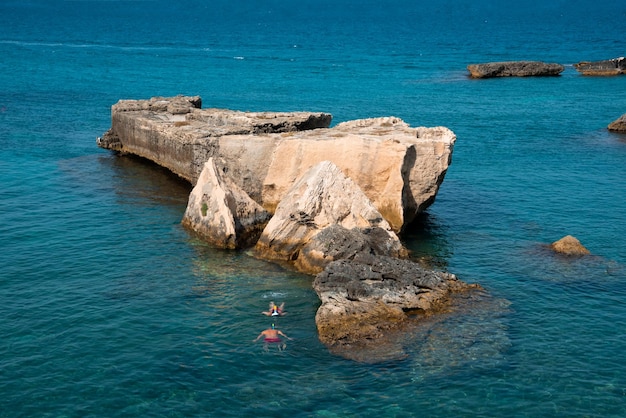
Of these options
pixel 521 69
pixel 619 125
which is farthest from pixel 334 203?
pixel 521 69

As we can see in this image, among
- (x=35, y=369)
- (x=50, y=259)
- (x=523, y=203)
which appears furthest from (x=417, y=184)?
(x=35, y=369)

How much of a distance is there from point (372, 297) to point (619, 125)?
148ft

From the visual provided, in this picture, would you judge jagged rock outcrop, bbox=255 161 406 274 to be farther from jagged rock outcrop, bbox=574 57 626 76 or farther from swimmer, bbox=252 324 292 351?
jagged rock outcrop, bbox=574 57 626 76

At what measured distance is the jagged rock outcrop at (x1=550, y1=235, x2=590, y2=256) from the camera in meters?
38.2

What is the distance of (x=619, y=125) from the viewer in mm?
67562

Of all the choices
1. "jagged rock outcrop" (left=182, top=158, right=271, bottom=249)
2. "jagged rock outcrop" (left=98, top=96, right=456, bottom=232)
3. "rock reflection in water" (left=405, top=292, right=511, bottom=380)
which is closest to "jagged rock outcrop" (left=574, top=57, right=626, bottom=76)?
"jagged rock outcrop" (left=98, top=96, right=456, bottom=232)

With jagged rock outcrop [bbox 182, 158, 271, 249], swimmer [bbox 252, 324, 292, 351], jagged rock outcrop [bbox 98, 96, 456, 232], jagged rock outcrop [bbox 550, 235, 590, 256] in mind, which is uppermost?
jagged rock outcrop [bbox 98, 96, 456, 232]

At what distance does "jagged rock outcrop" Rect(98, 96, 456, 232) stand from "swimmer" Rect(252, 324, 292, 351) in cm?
1304

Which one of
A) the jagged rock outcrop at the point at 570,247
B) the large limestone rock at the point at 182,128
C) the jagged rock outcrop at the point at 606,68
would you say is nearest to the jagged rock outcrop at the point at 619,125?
the large limestone rock at the point at 182,128

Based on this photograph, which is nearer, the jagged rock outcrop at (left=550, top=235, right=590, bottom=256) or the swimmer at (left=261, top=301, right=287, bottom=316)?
the swimmer at (left=261, top=301, right=287, bottom=316)

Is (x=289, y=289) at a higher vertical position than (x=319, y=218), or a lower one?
lower

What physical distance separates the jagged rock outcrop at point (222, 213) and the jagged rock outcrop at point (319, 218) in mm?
1892

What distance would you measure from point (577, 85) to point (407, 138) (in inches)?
2385

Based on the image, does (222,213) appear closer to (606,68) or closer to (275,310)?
(275,310)
